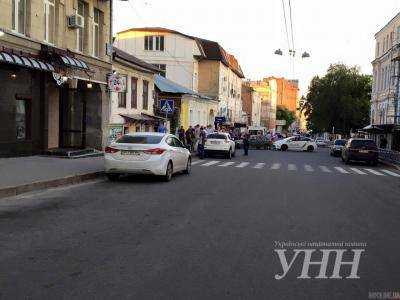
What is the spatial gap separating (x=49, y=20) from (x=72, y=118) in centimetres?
530

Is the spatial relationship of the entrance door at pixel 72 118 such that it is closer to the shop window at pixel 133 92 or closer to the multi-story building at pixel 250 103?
the shop window at pixel 133 92

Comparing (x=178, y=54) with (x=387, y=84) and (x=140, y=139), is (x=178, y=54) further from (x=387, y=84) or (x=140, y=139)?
(x=140, y=139)

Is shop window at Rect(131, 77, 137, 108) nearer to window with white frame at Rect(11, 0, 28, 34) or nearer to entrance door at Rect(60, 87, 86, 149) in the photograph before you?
entrance door at Rect(60, 87, 86, 149)

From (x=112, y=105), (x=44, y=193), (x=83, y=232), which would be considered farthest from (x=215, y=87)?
(x=83, y=232)

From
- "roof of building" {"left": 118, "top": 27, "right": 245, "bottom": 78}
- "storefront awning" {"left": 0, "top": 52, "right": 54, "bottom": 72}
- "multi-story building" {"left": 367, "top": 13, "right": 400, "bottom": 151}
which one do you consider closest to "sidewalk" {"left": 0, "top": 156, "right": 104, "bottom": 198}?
"storefront awning" {"left": 0, "top": 52, "right": 54, "bottom": 72}

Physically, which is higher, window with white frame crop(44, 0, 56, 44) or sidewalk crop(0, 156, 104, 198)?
window with white frame crop(44, 0, 56, 44)

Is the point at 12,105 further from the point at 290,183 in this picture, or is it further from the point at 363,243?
the point at 363,243

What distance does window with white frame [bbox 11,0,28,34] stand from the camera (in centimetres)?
1852

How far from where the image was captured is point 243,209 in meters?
10.6

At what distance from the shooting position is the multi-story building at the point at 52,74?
18.3 metres

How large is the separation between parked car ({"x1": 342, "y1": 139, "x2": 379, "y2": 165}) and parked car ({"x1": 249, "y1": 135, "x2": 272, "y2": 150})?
23.0m

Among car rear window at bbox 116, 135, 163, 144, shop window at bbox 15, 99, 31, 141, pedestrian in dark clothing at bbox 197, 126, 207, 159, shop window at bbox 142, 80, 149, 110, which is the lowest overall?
pedestrian in dark clothing at bbox 197, 126, 207, 159

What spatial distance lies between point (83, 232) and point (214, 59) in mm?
55678

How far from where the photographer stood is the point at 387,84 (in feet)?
165
